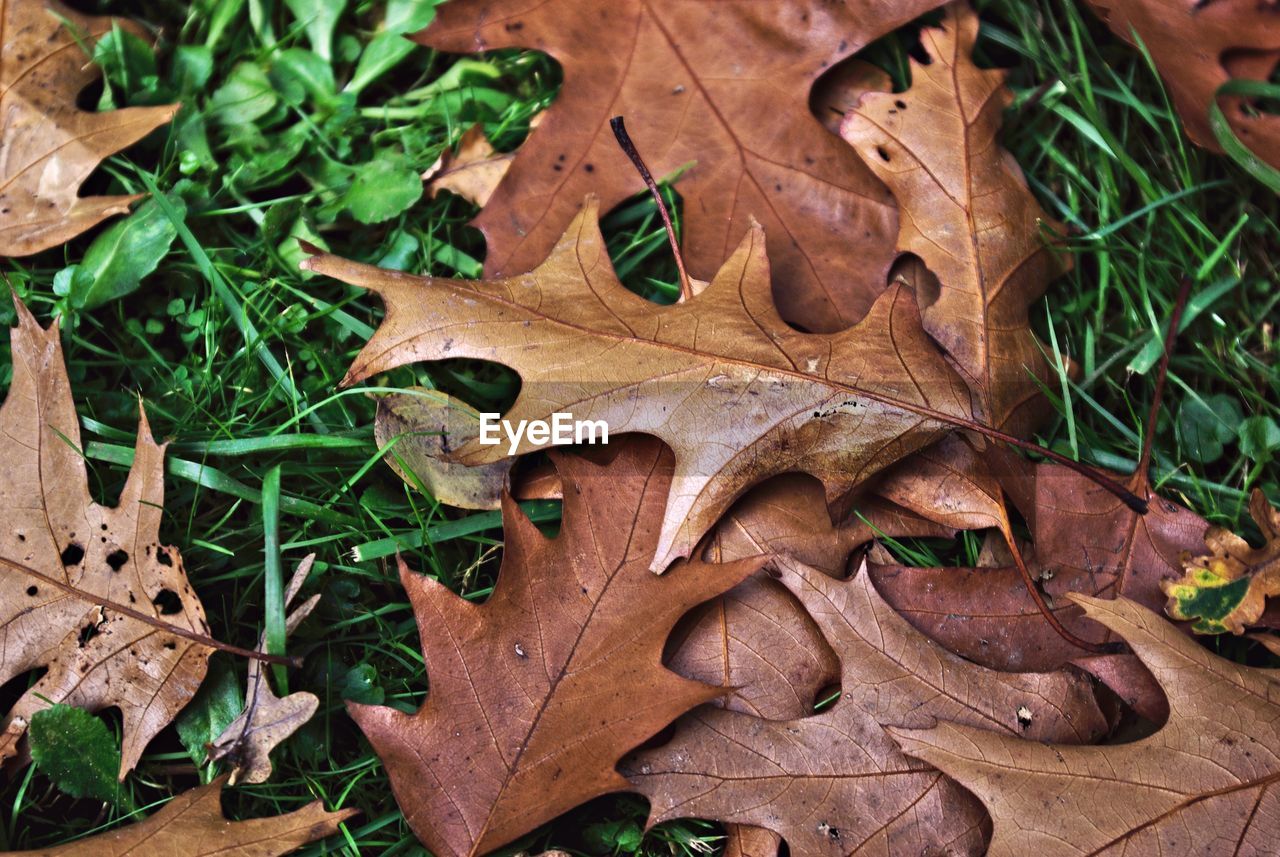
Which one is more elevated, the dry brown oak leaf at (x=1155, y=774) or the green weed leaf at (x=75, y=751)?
the dry brown oak leaf at (x=1155, y=774)

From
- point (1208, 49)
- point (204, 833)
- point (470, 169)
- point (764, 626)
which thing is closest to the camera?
point (204, 833)

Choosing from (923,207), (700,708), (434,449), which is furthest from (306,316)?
(923,207)

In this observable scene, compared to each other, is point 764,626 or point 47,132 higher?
point 47,132

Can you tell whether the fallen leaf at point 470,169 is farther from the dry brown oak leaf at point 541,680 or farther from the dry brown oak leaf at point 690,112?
the dry brown oak leaf at point 541,680

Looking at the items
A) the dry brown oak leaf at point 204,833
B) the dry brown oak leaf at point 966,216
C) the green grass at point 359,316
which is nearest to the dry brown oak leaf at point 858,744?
the green grass at point 359,316

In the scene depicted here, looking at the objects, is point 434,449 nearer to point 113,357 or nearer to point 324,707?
point 324,707

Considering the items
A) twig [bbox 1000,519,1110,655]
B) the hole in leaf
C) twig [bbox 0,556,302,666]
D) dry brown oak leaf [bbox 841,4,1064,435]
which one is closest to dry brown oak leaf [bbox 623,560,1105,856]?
twig [bbox 1000,519,1110,655]

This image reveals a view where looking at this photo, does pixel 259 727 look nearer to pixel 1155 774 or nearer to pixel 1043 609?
pixel 1043 609

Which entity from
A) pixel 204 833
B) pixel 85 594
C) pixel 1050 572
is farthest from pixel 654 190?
pixel 204 833
